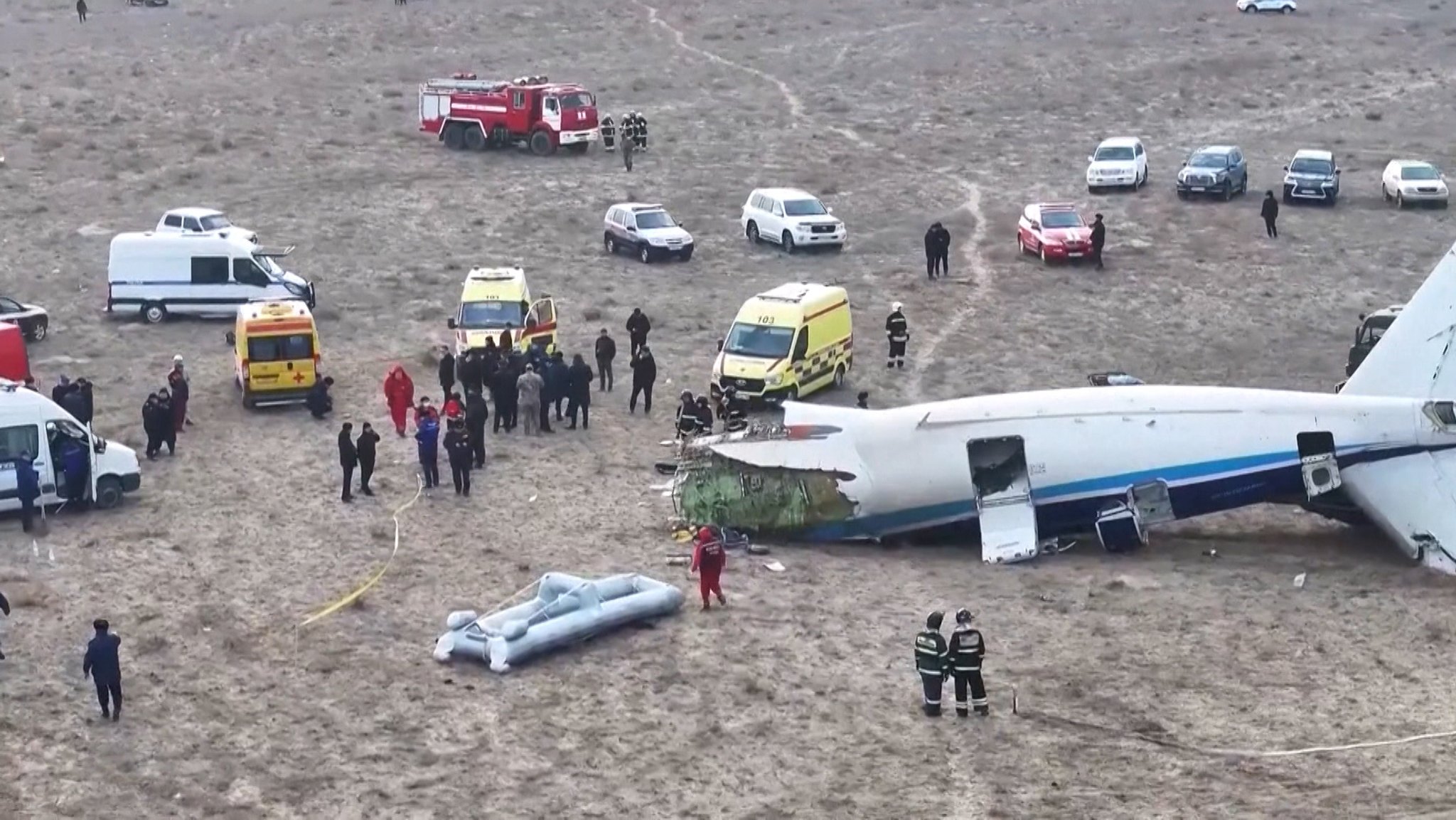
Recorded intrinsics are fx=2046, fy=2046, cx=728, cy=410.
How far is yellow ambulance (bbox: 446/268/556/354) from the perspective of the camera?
3931 cm

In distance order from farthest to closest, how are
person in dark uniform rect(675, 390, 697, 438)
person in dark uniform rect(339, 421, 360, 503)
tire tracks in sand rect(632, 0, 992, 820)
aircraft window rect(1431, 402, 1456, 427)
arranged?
person in dark uniform rect(675, 390, 697, 438), person in dark uniform rect(339, 421, 360, 503), aircraft window rect(1431, 402, 1456, 427), tire tracks in sand rect(632, 0, 992, 820)

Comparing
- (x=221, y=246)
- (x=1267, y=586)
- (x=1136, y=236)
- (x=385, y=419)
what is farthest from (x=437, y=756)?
(x=1136, y=236)

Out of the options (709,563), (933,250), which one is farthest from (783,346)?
(933,250)

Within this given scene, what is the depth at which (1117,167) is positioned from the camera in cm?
5622

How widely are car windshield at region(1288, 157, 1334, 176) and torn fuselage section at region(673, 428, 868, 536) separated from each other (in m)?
28.5

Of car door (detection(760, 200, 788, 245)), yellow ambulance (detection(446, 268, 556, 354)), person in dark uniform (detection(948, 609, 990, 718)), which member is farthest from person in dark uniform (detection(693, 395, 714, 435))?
car door (detection(760, 200, 788, 245))

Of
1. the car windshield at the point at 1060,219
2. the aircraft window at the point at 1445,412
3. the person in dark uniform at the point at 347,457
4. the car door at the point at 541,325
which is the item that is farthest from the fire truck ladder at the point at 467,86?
the aircraft window at the point at 1445,412

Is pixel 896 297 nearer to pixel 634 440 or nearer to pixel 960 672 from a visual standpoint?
pixel 634 440

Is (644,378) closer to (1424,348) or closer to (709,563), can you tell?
(709,563)

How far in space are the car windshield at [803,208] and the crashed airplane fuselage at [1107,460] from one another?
1993 cm

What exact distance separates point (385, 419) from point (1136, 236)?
22670 millimetres

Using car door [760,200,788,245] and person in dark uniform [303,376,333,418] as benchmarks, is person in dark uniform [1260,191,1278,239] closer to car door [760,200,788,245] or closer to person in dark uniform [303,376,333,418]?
car door [760,200,788,245]

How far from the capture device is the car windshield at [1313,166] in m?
54.7

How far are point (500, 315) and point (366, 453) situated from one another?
787 centimetres
